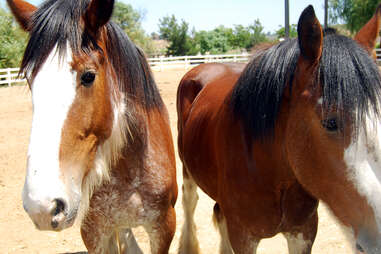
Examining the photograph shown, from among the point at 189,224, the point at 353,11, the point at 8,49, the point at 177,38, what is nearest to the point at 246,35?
the point at 177,38

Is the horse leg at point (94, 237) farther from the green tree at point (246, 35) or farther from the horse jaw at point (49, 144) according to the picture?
the green tree at point (246, 35)

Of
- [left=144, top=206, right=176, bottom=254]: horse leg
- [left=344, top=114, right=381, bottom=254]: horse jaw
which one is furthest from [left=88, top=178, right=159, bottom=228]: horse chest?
[left=344, top=114, right=381, bottom=254]: horse jaw

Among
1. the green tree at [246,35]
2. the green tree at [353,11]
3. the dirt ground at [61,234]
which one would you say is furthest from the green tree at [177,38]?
the dirt ground at [61,234]

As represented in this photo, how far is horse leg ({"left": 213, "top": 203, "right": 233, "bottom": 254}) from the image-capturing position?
3.53 m

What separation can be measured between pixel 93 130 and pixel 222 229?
218cm

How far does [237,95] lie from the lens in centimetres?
231

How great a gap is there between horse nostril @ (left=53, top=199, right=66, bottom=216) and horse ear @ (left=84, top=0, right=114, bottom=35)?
3.07 feet

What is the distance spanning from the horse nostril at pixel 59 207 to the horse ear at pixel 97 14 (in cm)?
94

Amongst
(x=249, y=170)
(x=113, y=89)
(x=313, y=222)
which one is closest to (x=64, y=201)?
(x=113, y=89)

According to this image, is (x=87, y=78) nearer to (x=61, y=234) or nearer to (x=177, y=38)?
(x=61, y=234)

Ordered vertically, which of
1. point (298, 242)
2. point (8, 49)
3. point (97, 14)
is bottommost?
point (298, 242)

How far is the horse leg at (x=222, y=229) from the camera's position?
3531 mm

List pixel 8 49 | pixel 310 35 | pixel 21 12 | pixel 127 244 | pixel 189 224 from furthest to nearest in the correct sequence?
pixel 8 49 → pixel 189 224 → pixel 127 244 → pixel 21 12 → pixel 310 35

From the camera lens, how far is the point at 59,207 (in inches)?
60.7
